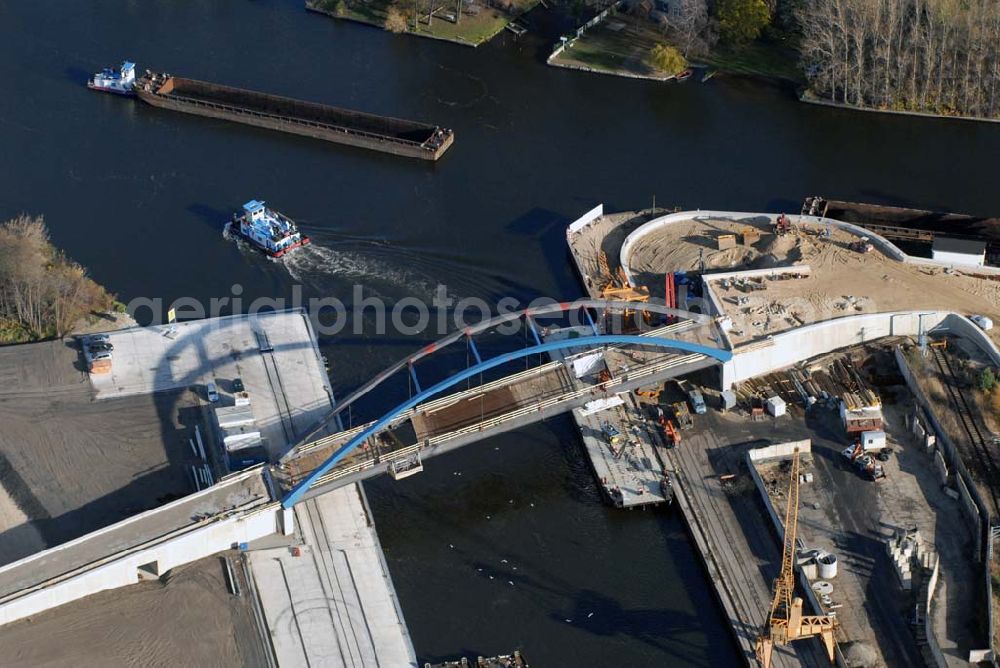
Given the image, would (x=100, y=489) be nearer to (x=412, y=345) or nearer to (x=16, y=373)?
(x=16, y=373)

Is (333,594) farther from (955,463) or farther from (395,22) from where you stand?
(395,22)

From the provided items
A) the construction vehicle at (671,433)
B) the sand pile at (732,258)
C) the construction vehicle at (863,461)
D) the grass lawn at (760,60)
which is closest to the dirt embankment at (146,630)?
the construction vehicle at (671,433)

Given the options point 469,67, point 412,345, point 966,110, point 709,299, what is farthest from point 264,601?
point 966,110

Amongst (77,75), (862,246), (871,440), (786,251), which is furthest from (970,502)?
(77,75)

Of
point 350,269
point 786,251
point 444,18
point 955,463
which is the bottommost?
point 955,463

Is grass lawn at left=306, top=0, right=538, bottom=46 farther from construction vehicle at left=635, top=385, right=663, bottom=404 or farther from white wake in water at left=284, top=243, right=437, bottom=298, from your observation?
construction vehicle at left=635, top=385, right=663, bottom=404

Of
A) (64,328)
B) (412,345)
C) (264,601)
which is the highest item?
(64,328)
